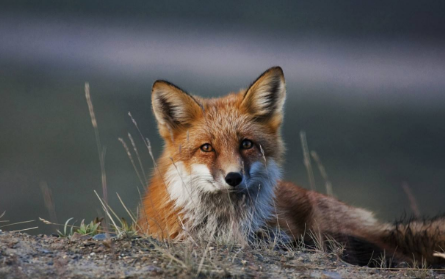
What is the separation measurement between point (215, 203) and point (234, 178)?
65 cm

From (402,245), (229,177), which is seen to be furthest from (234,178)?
(402,245)

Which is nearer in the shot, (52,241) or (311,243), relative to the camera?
(52,241)

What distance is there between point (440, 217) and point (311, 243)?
6.49 feet

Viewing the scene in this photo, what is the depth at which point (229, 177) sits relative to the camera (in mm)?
4270

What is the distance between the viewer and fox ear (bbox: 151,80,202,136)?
4820mm

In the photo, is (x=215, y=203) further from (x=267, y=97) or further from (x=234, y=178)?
(x=267, y=97)

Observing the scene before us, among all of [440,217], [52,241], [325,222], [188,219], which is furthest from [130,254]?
[440,217]

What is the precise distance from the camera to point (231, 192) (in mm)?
4855

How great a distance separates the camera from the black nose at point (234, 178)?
4.26m

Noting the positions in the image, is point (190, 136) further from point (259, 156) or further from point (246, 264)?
point (246, 264)

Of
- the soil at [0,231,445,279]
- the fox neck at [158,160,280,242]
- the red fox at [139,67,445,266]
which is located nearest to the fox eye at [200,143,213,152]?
the red fox at [139,67,445,266]

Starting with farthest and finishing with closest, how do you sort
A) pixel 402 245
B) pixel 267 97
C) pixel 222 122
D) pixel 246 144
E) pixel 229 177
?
pixel 402 245 < pixel 267 97 < pixel 222 122 < pixel 246 144 < pixel 229 177

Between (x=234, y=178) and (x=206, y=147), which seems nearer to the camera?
(x=234, y=178)

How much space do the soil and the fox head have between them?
2.48 feet
